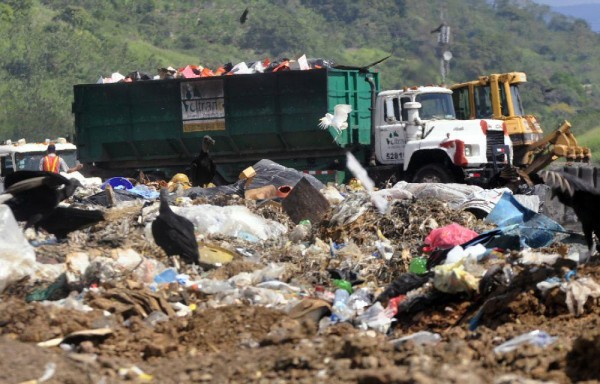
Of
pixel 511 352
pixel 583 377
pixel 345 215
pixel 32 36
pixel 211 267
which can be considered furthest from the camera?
pixel 32 36

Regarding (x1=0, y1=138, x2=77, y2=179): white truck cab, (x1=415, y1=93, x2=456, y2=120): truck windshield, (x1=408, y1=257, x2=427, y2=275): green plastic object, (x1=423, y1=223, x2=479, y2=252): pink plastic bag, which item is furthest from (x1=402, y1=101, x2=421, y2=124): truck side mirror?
(x1=0, y1=138, x2=77, y2=179): white truck cab

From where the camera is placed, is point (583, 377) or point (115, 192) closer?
point (583, 377)

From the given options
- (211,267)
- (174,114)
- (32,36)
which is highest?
(32,36)

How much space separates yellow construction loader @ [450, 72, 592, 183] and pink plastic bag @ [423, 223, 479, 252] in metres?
8.51

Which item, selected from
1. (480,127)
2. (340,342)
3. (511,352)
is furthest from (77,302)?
(480,127)

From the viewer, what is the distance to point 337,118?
58.0 feet

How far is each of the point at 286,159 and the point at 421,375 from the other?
1441cm

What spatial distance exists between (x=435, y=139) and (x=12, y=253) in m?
9.39

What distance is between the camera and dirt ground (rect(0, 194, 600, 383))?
18.3 feet

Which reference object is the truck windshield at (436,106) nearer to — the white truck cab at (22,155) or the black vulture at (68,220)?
the black vulture at (68,220)

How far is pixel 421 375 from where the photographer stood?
5.03m

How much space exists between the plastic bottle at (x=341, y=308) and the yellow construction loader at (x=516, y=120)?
1045 cm

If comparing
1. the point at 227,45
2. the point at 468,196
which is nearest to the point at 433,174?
the point at 468,196

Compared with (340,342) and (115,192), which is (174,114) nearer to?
(115,192)
